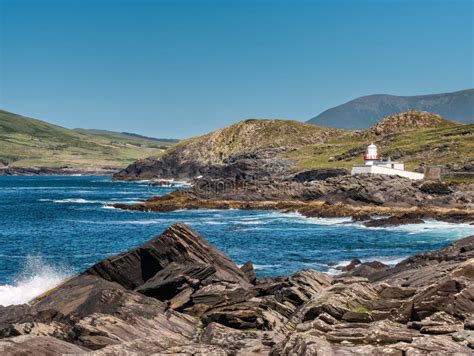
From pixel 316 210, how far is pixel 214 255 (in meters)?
63.7

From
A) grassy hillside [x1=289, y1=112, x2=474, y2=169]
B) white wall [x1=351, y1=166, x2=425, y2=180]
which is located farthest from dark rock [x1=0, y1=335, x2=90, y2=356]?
grassy hillside [x1=289, y1=112, x2=474, y2=169]

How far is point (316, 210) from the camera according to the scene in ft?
315

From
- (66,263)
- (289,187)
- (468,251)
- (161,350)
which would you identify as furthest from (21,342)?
(289,187)

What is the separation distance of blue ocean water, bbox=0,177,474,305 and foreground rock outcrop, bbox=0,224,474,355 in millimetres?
13773

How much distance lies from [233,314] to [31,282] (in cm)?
2397

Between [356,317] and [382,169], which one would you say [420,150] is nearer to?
[382,169]

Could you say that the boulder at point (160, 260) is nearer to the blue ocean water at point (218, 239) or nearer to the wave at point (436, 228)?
the blue ocean water at point (218, 239)

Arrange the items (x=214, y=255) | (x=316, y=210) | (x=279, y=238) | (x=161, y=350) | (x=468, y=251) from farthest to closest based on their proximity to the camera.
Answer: (x=316, y=210) → (x=279, y=238) → (x=468, y=251) → (x=214, y=255) → (x=161, y=350)

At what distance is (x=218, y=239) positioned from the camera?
2813 inches

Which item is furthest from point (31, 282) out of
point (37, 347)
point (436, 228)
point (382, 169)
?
point (382, 169)

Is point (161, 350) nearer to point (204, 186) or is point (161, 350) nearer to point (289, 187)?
point (289, 187)

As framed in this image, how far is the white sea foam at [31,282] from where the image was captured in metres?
38.6

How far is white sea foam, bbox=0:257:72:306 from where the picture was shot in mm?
38625

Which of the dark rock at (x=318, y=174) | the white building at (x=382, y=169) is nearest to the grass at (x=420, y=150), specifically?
the dark rock at (x=318, y=174)
